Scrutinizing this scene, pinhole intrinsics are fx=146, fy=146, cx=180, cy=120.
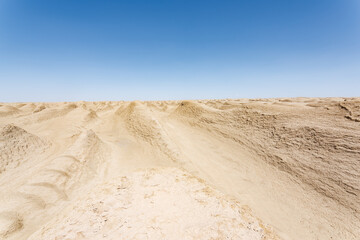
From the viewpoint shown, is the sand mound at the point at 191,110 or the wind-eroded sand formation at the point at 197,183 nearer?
the wind-eroded sand formation at the point at 197,183

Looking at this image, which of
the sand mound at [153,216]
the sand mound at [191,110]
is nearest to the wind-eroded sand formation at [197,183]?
the sand mound at [153,216]

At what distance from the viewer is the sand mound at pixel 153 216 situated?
2.91m

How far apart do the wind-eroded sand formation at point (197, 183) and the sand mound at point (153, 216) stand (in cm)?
2

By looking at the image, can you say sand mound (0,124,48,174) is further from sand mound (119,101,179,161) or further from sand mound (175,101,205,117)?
sand mound (175,101,205,117)

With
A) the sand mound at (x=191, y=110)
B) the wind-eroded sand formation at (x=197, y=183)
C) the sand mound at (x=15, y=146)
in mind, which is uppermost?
the sand mound at (x=191, y=110)

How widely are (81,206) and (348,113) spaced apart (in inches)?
454

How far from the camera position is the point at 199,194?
431cm

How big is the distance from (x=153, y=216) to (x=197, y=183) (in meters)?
2.03

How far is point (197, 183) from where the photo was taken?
4.94 meters

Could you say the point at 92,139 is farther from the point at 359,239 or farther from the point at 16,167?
the point at 359,239

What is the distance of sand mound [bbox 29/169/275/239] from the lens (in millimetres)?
2906

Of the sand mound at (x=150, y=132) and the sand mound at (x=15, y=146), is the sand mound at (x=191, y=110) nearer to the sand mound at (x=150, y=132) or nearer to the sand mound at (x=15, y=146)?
the sand mound at (x=150, y=132)


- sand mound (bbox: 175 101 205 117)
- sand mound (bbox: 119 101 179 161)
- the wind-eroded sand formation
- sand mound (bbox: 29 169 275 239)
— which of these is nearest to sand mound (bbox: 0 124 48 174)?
the wind-eroded sand formation

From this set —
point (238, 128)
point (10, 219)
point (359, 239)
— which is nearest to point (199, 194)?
point (359, 239)
